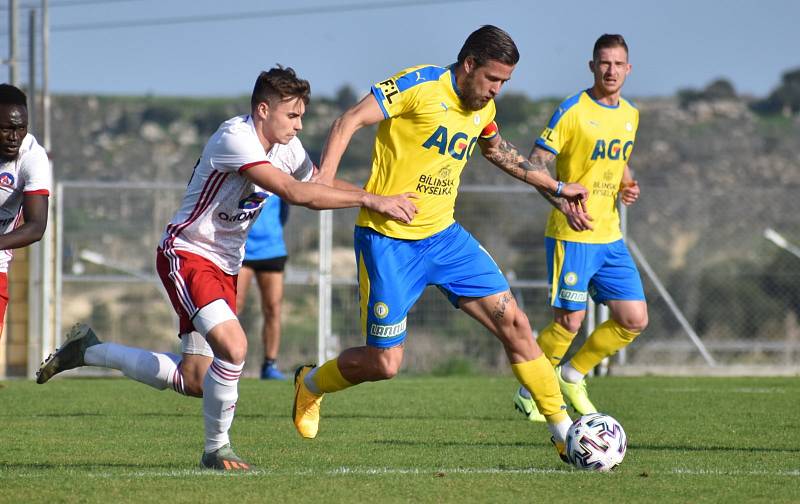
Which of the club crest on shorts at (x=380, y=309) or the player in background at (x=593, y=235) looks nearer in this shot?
the club crest on shorts at (x=380, y=309)

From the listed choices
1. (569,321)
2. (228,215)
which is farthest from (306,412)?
(569,321)

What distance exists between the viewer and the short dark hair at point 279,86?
691 centimetres

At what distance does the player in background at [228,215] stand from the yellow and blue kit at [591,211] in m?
3.01

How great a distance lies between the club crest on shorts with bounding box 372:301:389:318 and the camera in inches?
297

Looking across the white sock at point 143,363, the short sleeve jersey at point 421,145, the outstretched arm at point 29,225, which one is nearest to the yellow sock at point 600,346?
the short sleeve jersey at point 421,145

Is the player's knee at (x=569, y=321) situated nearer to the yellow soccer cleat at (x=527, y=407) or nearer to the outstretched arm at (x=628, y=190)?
the yellow soccer cleat at (x=527, y=407)

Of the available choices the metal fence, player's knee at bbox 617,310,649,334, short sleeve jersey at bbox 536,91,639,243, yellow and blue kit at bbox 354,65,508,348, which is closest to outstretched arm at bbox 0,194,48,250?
yellow and blue kit at bbox 354,65,508,348

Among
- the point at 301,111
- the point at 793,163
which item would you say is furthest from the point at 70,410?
the point at 793,163

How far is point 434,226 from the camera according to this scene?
759 centimetres

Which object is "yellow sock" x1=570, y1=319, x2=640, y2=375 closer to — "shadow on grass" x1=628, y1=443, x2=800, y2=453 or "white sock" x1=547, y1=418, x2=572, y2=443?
"shadow on grass" x1=628, y1=443, x2=800, y2=453

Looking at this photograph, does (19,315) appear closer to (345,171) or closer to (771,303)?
(771,303)

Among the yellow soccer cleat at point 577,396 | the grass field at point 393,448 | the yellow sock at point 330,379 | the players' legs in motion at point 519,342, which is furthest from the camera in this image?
the yellow soccer cleat at point 577,396

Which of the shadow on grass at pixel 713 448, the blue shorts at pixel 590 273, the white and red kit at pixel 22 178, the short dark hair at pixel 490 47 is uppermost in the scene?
the short dark hair at pixel 490 47

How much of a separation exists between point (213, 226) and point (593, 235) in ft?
11.8
